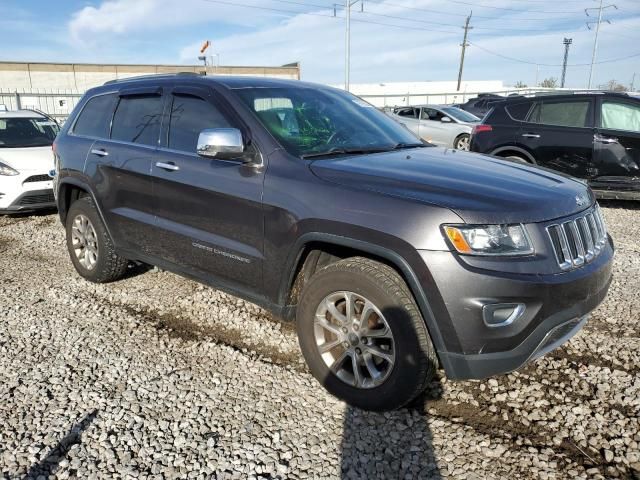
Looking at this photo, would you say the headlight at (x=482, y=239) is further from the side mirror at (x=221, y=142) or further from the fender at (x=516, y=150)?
the fender at (x=516, y=150)

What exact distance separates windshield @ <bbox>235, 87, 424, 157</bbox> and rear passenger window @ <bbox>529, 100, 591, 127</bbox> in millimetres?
4941

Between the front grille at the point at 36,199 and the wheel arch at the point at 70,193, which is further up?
the wheel arch at the point at 70,193

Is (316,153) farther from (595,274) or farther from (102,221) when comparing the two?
(102,221)

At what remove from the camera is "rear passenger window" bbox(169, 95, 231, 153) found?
3611mm

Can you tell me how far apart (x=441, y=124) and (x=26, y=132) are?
33.7 ft

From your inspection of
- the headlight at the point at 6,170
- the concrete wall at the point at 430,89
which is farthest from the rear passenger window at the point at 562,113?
the concrete wall at the point at 430,89

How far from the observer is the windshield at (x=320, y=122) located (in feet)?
11.1

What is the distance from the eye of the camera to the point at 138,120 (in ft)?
13.8

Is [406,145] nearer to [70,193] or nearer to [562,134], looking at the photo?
[70,193]

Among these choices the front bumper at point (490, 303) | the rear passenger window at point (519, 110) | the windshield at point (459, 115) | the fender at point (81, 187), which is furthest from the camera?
the windshield at point (459, 115)

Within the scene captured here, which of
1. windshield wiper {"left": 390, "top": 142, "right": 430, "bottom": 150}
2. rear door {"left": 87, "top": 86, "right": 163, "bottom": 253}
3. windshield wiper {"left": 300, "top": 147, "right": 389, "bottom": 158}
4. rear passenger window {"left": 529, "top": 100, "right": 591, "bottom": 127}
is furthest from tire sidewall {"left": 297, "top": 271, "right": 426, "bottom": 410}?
rear passenger window {"left": 529, "top": 100, "right": 591, "bottom": 127}

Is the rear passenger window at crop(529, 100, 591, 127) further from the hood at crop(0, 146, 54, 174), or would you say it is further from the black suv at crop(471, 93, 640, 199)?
the hood at crop(0, 146, 54, 174)

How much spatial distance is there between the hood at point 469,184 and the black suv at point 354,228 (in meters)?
0.01

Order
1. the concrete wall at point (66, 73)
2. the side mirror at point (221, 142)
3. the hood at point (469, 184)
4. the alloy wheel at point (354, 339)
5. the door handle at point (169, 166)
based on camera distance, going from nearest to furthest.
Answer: the hood at point (469, 184)
the alloy wheel at point (354, 339)
the side mirror at point (221, 142)
the door handle at point (169, 166)
the concrete wall at point (66, 73)
